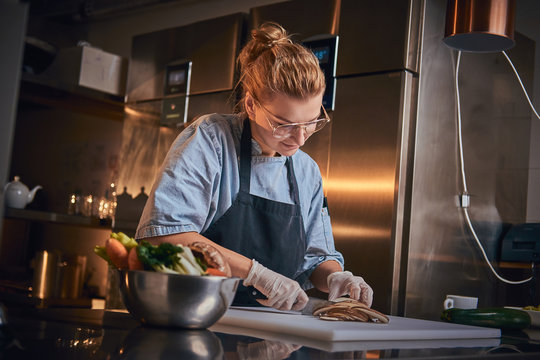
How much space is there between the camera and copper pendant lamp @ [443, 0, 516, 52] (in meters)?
1.79

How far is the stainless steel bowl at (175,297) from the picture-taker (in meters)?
0.99

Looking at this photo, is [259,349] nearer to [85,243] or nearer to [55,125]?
[85,243]

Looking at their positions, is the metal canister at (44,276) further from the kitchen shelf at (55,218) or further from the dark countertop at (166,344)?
the dark countertop at (166,344)

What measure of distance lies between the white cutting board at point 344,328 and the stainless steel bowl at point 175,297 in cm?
17

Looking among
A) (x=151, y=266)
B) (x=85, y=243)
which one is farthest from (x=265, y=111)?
(x=85, y=243)

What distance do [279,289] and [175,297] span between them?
49cm

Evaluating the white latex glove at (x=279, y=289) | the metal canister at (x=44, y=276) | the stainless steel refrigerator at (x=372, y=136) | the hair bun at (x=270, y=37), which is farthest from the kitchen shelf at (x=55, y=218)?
the white latex glove at (x=279, y=289)

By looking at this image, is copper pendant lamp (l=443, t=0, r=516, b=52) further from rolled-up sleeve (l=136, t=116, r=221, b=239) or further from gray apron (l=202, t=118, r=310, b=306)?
rolled-up sleeve (l=136, t=116, r=221, b=239)

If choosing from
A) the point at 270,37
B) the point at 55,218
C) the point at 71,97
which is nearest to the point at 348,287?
the point at 270,37

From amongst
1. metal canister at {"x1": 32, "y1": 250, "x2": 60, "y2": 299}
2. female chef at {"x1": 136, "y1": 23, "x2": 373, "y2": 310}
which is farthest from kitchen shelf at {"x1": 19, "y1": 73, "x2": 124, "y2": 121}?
female chef at {"x1": 136, "y1": 23, "x2": 373, "y2": 310}

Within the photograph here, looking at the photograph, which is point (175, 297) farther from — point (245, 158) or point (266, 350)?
point (245, 158)

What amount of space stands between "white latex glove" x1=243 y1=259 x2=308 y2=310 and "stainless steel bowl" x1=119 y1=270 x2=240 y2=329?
0.41m

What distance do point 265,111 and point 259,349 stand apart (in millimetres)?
839

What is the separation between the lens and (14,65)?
0.81 meters
